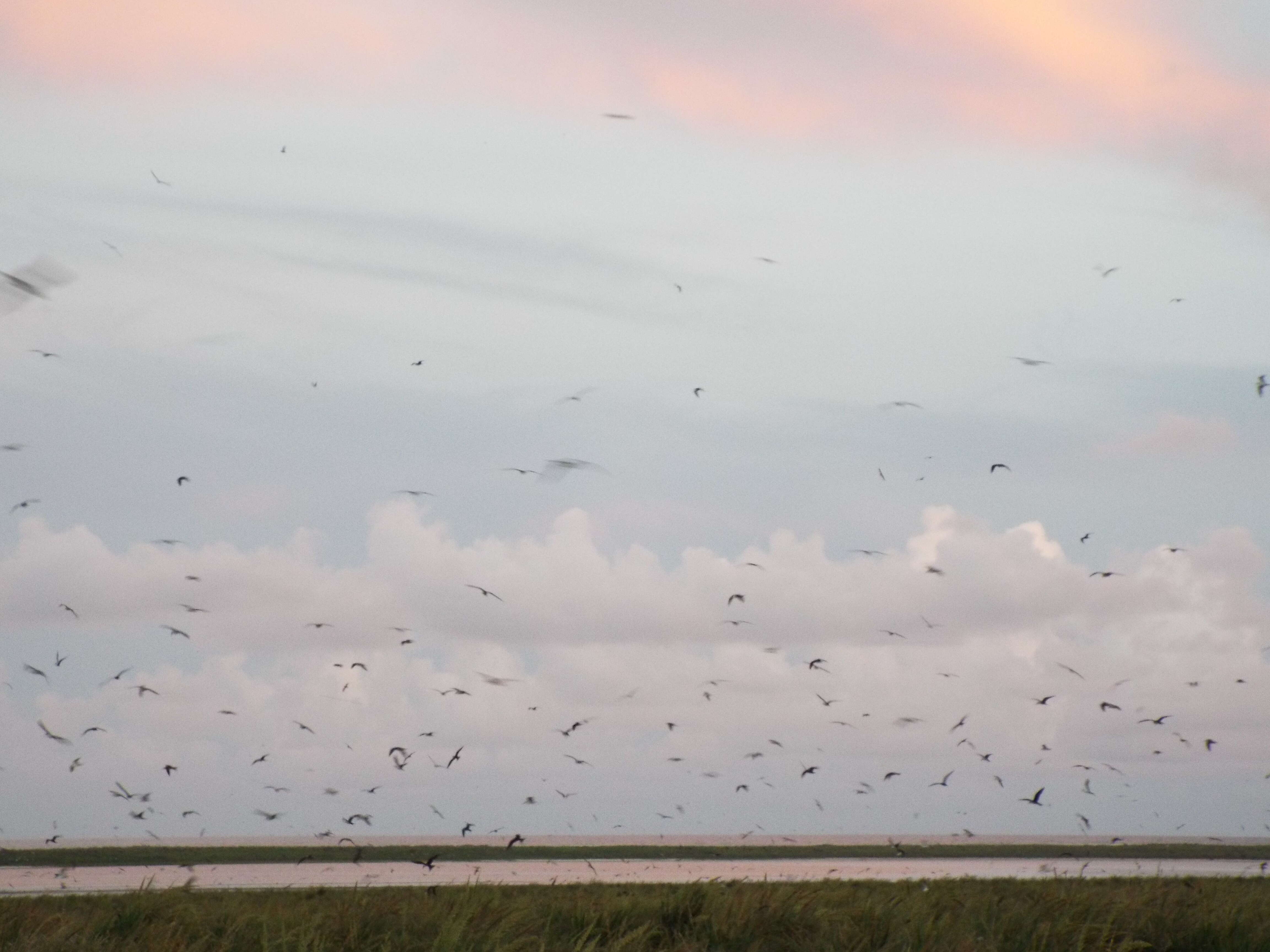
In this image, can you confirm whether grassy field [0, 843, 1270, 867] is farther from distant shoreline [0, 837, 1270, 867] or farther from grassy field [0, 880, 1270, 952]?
grassy field [0, 880, 1270, 952]

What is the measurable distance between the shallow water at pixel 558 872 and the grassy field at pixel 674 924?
2365cm

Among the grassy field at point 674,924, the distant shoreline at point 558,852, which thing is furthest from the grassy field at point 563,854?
the grassy field at point 674,924

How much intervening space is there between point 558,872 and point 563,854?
4620cm

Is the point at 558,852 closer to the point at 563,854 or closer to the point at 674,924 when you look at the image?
the point at 563,854

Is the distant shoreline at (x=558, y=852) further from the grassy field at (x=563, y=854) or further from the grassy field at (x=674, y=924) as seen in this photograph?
the grassy field at (x=674, y=924)

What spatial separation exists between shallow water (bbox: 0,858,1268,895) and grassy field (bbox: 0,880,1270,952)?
23.7 metres

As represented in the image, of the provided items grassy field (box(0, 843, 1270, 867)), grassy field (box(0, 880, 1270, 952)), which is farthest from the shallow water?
grassy field (box(0, 880, 1270, 952))

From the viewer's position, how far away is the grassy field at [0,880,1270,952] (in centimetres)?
1695

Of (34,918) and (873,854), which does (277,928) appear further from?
(873,854)

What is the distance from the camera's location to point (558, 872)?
73.4 metres

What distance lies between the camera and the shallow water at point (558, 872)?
53875 mm

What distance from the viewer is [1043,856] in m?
114

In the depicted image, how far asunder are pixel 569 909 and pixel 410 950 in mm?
A: 3849

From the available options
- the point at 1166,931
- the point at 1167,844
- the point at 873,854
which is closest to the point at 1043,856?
the point at 873,854
